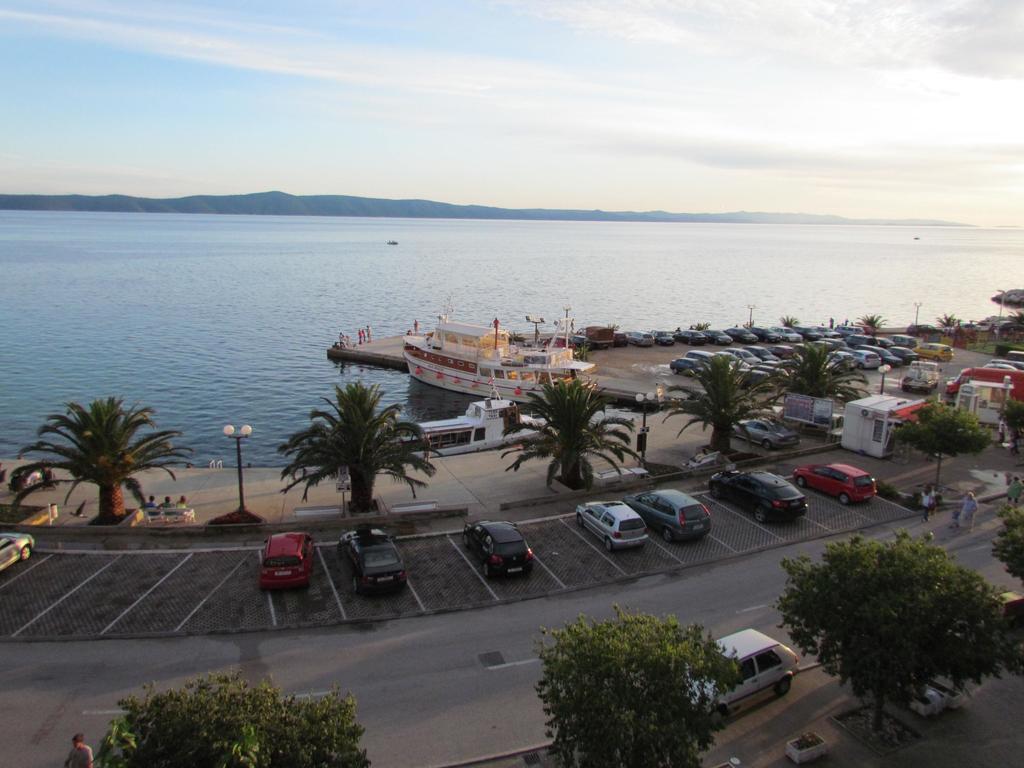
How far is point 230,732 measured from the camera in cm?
794

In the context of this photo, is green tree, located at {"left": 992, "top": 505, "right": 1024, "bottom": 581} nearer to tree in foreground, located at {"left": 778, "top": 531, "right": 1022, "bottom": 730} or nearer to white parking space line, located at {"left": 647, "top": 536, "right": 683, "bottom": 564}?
tree in foreground, located at {"left": 778, "top": 531, "right": 1022, "bottom": 730}

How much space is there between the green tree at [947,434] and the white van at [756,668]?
1437cm

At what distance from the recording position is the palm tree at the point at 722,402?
28250mm

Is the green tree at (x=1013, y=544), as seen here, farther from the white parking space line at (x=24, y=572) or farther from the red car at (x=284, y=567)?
the white parking space line at (x=24, y=572)

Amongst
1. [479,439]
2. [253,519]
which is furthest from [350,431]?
[479,439]

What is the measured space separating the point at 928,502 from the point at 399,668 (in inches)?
659

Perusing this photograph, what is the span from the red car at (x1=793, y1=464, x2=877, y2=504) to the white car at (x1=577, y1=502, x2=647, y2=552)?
7.17 m

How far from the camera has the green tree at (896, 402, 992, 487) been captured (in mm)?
24266

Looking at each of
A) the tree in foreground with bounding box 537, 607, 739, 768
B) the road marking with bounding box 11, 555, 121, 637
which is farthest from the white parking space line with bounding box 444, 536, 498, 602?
the road marking with bounding box 11, 555, 121, 637

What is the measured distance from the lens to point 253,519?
21.9 m

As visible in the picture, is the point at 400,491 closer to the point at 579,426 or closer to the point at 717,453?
the point at 579,426

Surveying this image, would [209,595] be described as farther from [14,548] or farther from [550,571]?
[550,571]

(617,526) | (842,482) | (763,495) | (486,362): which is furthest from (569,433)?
(486,362)

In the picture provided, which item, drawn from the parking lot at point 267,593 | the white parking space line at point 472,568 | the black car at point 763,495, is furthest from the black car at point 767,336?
the white parking space line at point 472,568
